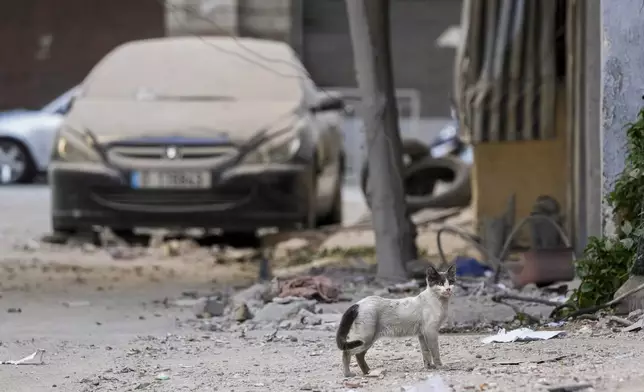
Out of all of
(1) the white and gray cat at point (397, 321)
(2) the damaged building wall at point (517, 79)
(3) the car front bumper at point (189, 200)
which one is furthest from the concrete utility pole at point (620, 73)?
(3) the car front bumper at point (189, 200)

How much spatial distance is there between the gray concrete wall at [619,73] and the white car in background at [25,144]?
13.8 meters

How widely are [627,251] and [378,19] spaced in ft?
9.44

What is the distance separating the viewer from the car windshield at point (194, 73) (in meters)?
A: 11.3

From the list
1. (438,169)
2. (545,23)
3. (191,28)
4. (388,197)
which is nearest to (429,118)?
(191,28)

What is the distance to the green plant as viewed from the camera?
6.12 metres

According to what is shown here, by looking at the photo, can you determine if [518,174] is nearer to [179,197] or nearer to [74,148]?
[179,197]

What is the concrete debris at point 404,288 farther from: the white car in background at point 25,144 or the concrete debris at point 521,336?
the white car in background at point 25,144

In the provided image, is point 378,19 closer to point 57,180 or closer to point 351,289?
point 351,289

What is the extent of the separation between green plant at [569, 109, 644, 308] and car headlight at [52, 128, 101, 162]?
5190 millimetres

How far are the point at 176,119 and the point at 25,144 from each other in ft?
30.3

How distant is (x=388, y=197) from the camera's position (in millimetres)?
8523

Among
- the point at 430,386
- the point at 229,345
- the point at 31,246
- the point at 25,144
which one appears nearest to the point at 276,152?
the point at 31,246

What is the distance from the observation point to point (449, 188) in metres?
12.6

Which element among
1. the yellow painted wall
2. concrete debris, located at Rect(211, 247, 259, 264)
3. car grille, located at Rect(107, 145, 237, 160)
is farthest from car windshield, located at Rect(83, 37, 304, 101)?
the yellow painted wall
